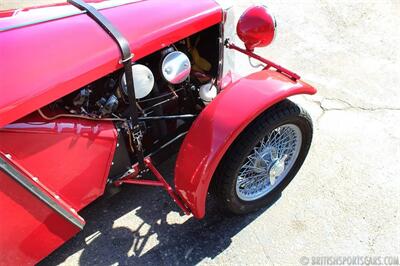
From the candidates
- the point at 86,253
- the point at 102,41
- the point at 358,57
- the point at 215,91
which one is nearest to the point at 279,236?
the point at 215,91

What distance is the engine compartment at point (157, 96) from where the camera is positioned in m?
1.96

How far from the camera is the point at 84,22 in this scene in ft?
6.43

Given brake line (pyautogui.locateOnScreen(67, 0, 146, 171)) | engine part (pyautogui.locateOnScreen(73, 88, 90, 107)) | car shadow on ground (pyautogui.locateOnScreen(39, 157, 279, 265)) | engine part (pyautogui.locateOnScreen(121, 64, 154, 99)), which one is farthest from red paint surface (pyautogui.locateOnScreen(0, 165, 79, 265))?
engine part (pyautogui.locateOnScreen(121, 64, 154, 99))

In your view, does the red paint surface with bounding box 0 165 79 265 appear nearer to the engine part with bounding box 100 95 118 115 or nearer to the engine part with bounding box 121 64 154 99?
the engine part with bounding box 100 95 118 115

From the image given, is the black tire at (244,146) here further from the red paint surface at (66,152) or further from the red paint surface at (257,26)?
the red paint surface at (66,152)

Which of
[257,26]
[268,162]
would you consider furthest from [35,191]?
[257,26]

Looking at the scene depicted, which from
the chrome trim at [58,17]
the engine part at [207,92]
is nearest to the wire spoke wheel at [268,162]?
the engine part at [207,92]

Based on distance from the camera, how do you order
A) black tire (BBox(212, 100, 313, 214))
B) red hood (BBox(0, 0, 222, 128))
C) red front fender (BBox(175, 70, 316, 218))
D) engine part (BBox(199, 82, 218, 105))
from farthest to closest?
engine part (BBox(199, 82, 218, 105)) < black tire (BBox(212, 100, 313, 214)) < red front fender (BBox(175, 70, 316, 218)) < red hood (BBox(0, 0, 222, 128))

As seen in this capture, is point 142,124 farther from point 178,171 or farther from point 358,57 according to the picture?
point 358,57

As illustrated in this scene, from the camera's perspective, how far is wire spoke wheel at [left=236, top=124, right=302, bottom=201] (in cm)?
241

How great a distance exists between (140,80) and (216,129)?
0.48 metres

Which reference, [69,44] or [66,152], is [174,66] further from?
[66,152]

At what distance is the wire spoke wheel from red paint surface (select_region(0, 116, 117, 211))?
87cm

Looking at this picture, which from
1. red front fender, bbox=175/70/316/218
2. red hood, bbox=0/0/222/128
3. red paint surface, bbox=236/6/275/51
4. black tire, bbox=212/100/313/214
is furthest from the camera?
red paint surface, bbox=236/6/275/51
